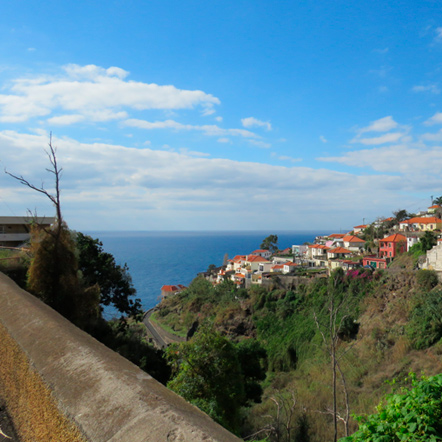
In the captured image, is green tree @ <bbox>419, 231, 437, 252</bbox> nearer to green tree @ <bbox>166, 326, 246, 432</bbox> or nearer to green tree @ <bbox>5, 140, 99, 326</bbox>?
green tree @ <bbox>166, 326, 246, 432</bbox>

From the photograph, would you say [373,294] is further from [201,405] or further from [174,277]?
[174,277]

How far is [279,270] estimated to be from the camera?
120 ft

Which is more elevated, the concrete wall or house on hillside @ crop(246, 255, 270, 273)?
the concrete wall

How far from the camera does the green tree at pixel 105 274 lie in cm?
1011

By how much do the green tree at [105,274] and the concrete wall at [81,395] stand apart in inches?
332

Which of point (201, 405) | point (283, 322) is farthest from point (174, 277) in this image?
point (201, 405)

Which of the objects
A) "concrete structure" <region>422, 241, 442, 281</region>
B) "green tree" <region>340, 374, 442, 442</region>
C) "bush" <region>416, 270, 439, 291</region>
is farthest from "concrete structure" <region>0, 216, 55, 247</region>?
"concrete structure" <region>422, 241, 442, 281</region>

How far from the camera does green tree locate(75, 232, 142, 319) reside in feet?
33.2

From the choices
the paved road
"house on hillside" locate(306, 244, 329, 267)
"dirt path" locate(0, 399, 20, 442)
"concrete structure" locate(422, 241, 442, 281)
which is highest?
"dirt path" locate(0, 399, 20, 442)

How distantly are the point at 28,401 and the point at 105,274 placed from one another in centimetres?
947

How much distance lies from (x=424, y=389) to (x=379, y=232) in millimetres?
43696

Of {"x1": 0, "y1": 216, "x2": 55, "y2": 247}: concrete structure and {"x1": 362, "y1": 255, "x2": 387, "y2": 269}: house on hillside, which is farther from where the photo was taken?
{"x1": 362, "y1": 255, "x2": 387, "y2": 269}: house on hillside

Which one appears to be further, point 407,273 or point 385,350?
point 407,273

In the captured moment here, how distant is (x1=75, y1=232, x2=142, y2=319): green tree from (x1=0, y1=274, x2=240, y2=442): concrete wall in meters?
8.43
